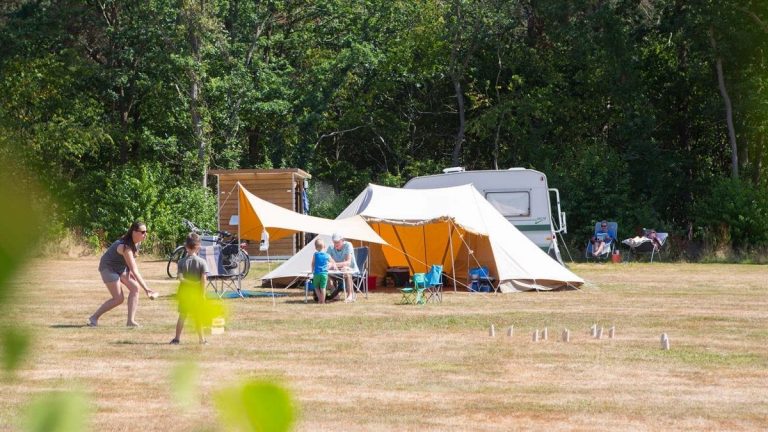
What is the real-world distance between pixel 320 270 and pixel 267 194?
13134 mm

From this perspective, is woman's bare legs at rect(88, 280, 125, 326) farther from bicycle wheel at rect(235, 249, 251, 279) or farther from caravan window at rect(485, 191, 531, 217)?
caravan window at rect(485, 191, 531, 217)

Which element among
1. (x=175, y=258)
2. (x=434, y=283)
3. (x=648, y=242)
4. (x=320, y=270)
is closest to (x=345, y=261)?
(x=320, y=270)

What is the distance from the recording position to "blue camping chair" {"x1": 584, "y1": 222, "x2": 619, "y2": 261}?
1064 inches

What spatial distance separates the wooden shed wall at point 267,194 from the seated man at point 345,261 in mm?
11705

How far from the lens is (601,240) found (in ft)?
88.7

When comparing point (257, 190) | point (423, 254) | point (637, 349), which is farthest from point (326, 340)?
point (257, 190)

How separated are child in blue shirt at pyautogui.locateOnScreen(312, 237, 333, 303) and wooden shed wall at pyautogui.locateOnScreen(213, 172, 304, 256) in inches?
490

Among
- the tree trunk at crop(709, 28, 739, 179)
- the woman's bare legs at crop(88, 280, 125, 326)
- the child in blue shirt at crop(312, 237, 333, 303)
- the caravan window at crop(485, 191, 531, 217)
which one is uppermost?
the tree trunk at crop(709, 28, 739, 179)

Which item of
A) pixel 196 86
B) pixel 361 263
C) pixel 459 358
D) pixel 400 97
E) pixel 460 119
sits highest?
pixel 400 97

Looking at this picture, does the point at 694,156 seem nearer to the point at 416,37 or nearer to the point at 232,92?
the point at 416,37

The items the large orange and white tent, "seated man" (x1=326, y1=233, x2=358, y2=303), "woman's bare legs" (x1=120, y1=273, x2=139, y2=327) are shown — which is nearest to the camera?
"woman's bare legs" (x1=120, y1=273, x2=139, y2=327)

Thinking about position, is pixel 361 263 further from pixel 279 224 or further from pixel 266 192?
pixel 266 192

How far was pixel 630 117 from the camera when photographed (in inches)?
1217

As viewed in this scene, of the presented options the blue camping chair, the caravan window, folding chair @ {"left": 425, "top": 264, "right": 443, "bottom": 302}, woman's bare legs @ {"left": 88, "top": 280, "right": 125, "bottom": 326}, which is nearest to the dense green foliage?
the blue camping chair
